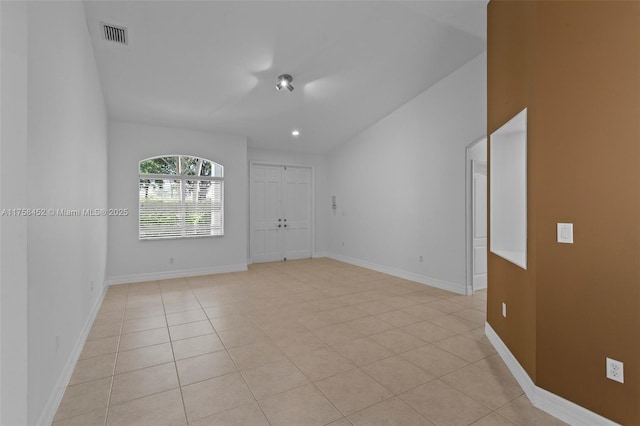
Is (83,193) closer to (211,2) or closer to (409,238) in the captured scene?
(211,2)

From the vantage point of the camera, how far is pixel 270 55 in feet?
13.1

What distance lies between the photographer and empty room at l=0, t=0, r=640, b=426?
1.81 m

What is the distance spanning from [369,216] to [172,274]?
4125 millimetres

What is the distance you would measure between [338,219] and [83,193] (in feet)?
18.3

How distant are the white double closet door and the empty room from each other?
975 mm

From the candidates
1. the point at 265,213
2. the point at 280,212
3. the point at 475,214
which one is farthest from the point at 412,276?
the point at 265,213

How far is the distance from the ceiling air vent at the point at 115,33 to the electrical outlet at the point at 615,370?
16.4 feet

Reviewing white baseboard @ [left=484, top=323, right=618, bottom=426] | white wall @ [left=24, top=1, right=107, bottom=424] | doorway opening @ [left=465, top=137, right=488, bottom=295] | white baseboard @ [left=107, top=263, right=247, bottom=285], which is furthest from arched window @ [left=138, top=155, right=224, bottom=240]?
white baseboard @ [left=484, top=323, right=618, bottom=426]

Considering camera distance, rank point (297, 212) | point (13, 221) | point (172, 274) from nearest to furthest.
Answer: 1. point (13, 221)
2. point (172, 274)
3. point (297, 212)

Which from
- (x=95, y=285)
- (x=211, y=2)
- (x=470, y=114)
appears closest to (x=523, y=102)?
(x=470, y=114)

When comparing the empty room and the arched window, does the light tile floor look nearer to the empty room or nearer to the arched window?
the empty room

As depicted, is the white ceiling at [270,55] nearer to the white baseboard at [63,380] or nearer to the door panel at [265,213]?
the door panel at [265,213]

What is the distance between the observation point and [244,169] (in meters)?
6.62

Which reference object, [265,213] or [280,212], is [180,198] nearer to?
[265,213]
